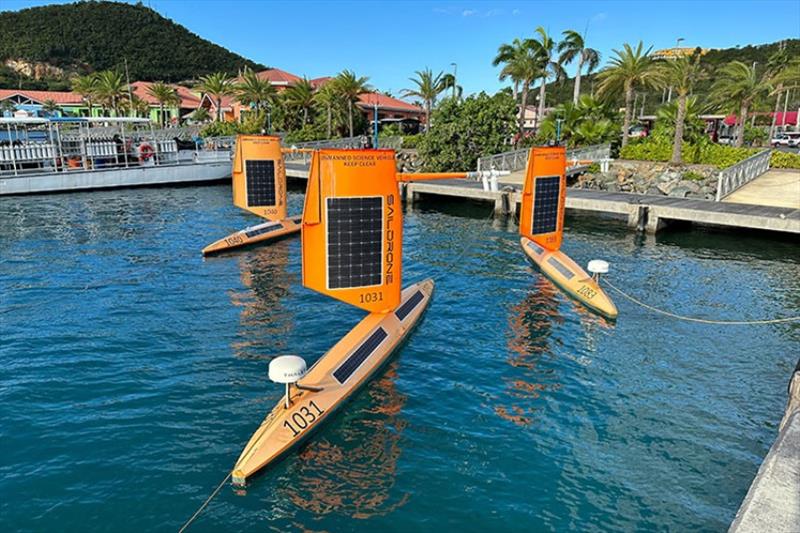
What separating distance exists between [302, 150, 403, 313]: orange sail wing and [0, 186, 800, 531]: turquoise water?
2.78 m

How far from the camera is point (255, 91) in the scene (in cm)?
7044

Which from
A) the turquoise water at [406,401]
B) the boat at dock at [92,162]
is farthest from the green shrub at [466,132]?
the turquoise water at [406,401]

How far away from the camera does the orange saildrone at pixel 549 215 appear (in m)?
21.4

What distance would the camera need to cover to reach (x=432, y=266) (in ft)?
83.2

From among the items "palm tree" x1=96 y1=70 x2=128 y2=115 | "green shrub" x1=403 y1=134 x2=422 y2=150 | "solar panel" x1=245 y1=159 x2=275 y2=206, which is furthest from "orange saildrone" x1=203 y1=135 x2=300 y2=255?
"palm tree" x1=96 y1=70 x2=128 y2=115

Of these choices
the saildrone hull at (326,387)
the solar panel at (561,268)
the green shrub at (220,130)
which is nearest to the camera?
the saildrone hull at (326,387)

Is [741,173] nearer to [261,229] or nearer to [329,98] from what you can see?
[261,229]

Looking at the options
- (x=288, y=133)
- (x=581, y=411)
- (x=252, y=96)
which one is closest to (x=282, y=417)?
(x=581, y=411)

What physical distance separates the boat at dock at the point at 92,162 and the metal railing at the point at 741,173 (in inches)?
1596

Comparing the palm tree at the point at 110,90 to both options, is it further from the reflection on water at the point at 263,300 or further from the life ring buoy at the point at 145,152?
the reflection on water at the point at 263,300

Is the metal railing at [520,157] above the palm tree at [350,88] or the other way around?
the other way around

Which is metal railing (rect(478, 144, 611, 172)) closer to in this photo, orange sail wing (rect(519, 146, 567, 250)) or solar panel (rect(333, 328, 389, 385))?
orange sail wing (rect(519, 146, 567, 250))

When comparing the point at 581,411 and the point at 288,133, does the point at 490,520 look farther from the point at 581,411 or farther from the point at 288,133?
the point at 288,133

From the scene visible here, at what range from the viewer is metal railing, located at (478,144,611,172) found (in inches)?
1677
